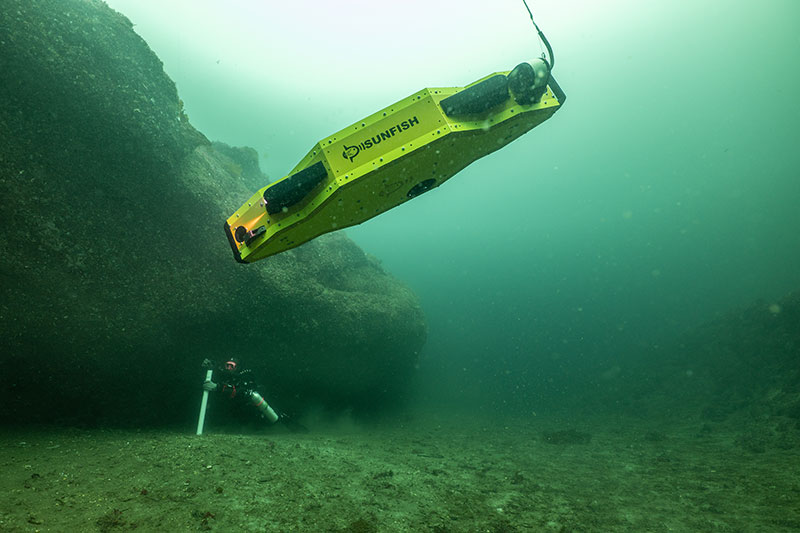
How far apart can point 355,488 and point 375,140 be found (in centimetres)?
550

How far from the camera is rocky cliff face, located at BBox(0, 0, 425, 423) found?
5.85 meters

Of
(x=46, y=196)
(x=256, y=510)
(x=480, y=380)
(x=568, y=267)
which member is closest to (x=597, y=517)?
(x=256, y=510)

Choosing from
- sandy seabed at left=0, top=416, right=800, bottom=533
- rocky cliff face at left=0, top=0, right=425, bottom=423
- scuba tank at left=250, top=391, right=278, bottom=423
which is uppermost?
rocky cliff face at left=0, top=0, right=425, bottom=423

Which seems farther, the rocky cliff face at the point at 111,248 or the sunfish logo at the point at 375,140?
the rocky cliff face at the point at 111,248

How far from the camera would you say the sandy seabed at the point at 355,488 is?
11.9ft

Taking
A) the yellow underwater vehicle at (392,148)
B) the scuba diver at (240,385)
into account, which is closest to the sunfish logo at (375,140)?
the yellow underwater vehicle at (392,148)

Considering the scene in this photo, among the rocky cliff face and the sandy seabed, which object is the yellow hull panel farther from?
the rocky cliff face

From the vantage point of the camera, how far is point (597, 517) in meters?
4.92

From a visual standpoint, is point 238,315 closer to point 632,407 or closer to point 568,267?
point 632,407

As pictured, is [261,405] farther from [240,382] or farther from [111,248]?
[111,248]

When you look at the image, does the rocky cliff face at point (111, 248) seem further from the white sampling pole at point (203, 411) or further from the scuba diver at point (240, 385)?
the white sampling pole at point (203, 411)

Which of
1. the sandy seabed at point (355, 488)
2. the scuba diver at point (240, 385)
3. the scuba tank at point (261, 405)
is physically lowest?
the sandy seabed at point (355, 488)

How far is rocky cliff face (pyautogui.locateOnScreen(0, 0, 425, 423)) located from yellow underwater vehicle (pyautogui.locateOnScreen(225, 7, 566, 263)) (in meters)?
4.35

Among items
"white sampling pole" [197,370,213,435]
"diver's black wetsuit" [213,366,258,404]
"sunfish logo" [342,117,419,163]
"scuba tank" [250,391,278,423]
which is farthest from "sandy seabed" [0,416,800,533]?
"sunfish logo" [342,117,419,163]
